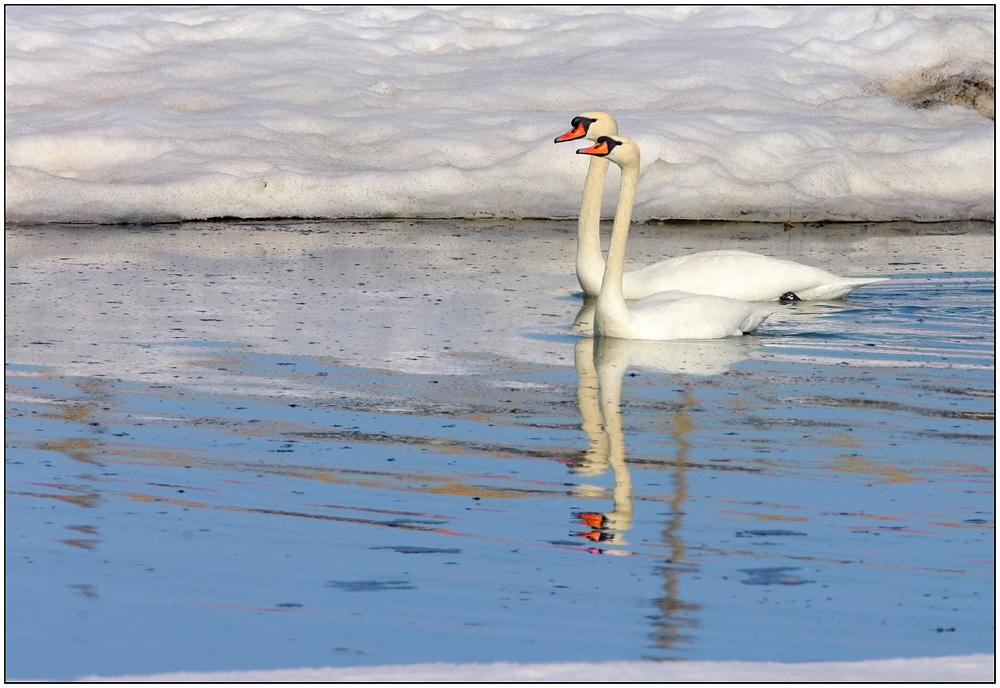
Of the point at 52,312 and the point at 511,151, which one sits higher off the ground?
the point at 511,151

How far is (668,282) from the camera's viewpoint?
904 centimetres

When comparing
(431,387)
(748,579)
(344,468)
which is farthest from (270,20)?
Result: (748,579)

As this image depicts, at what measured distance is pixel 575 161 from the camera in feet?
48.4

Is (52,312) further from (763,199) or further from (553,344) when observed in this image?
(763,199)

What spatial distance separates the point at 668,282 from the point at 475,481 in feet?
13.6

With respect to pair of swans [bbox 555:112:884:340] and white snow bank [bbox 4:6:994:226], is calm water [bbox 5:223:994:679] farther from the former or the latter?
white snow bank [bbox 4:6:994:226]

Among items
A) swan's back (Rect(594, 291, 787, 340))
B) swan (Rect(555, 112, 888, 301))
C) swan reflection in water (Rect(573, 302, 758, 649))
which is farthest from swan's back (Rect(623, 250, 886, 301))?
swan's back (Rect(594, 291, 787, 340))

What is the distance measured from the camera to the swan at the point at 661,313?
7.81 metres

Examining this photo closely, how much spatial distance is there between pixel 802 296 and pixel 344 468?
184 inches

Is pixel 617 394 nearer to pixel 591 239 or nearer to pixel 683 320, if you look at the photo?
pixel 683 320

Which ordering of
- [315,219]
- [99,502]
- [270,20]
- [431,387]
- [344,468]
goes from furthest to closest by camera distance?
[270,20], [315,219], [431,387], [344,468], [99,502]

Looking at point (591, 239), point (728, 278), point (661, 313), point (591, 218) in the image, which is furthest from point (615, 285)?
point (591, 218)

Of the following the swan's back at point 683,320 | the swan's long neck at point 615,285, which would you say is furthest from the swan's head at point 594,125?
the swan's back at point 683,320

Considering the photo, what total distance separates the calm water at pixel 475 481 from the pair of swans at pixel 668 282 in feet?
0.57
